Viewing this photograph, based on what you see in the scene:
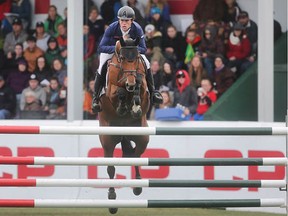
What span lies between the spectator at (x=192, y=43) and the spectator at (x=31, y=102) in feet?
7.83

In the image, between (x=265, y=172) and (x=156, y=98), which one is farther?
(x=265, y=172)

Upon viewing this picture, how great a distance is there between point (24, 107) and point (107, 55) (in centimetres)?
380

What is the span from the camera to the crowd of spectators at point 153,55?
14.1m

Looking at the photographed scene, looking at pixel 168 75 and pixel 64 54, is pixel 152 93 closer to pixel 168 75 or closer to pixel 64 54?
pixel 168 75

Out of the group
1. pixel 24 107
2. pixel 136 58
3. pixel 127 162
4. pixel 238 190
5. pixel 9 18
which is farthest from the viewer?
pixel 9 18

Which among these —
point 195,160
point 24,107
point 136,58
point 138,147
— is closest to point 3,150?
point 24,107

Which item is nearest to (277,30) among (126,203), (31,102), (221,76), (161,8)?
(221,76)

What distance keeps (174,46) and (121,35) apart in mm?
4323

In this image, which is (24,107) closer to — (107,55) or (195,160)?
(107,55)

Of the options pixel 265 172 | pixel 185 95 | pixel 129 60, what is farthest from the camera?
pixel 185 95

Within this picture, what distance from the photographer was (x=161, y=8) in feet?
50.3

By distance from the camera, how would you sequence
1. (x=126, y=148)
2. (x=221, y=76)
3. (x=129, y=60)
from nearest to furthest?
(x=129, y=60), (x=126, y=148), (x=221, y=76)

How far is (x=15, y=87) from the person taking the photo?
48.8 ft

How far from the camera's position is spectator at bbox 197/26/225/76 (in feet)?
47.5
